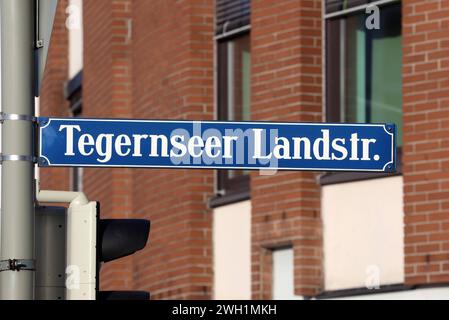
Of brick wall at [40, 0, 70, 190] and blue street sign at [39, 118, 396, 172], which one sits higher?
brick wall at [40, 0, 70, 190]

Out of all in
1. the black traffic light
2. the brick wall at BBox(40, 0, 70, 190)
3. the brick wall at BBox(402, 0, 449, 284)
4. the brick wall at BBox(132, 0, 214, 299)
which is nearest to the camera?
the black traffic light

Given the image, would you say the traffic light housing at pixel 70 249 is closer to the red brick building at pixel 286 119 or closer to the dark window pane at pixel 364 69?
the red brick building at pixel 286 119

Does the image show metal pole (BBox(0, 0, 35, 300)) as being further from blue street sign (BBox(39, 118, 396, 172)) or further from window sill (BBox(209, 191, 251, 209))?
window sill (BBox(209, 191, 251, 209))

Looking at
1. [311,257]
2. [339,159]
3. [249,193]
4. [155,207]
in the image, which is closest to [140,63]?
[155,207]

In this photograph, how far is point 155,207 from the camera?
60.1 ft

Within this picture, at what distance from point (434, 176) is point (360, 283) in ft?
4.68

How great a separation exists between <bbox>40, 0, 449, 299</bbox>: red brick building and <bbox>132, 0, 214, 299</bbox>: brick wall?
0.02m

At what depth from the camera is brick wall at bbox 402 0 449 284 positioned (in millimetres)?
13688

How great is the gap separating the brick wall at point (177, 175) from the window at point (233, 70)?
0.13 metres

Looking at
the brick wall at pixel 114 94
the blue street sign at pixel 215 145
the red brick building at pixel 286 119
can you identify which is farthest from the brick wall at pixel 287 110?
the blue street sign at pixel 215 145

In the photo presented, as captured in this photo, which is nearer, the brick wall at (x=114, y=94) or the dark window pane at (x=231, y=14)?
the dark window pane at (x=231, y=14)

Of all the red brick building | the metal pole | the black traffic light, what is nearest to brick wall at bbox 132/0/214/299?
the red brick building

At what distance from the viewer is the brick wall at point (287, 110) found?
15.2m

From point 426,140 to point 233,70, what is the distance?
406 cm
